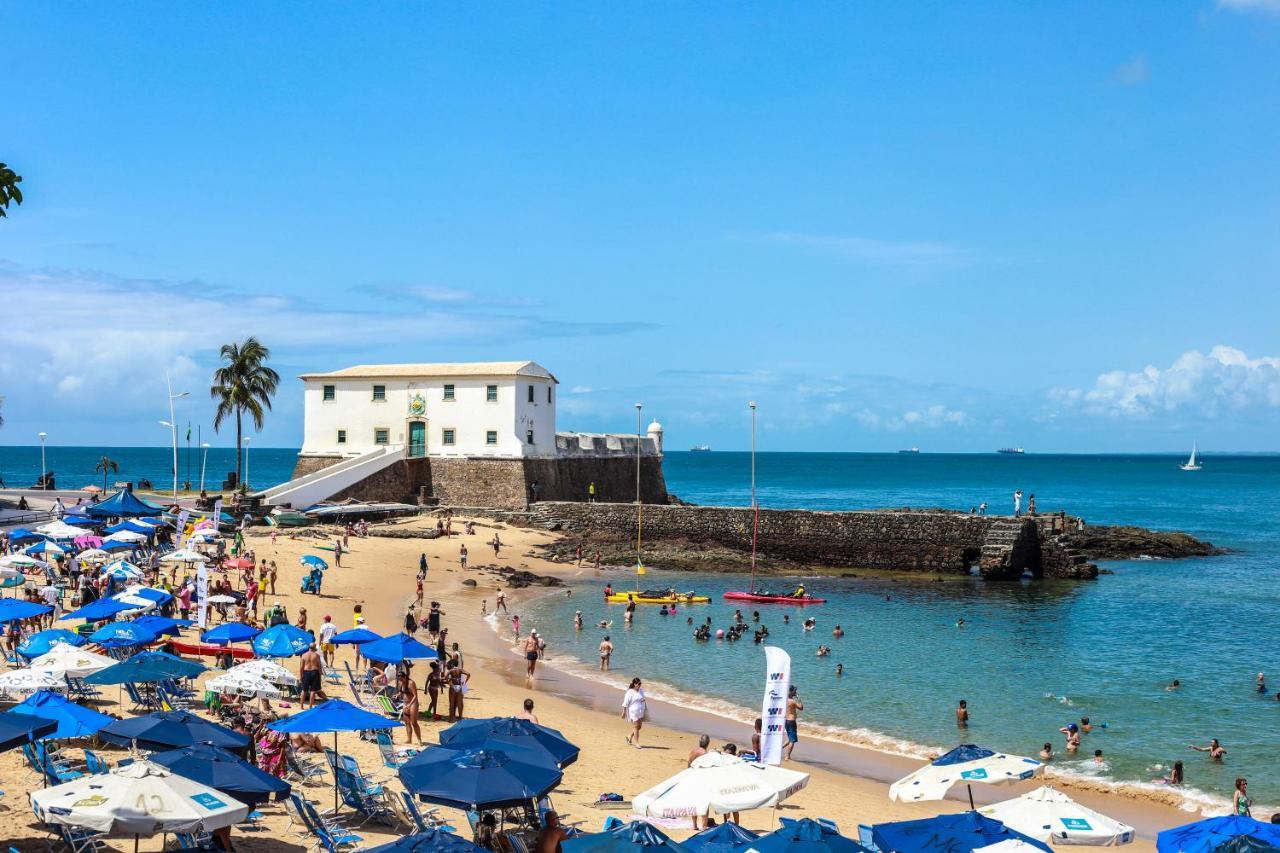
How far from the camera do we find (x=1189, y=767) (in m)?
22.3

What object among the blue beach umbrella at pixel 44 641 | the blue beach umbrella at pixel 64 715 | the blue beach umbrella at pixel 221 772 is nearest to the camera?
the blue beach umbrella at pixel 221 772

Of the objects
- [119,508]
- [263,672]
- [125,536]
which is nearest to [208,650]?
[263,672]

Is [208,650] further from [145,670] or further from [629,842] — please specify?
[629,842]

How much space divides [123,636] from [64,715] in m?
6.90

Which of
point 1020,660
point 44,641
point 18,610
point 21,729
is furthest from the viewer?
point 1020,660

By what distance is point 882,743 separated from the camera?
23766mm

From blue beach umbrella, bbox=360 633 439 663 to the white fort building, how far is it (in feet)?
117

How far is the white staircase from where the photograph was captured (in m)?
51.6

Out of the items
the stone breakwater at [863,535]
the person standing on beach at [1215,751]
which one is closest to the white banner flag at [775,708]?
the person standing on beach at [1215,751]

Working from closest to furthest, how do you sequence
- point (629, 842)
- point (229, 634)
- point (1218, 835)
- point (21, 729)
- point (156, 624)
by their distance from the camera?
point (629, 842) < point (1218, 835) < point (21, 729) < point (156, 624) < point (229, 634)

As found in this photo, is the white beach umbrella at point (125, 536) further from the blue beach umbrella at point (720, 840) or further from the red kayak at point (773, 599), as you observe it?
the blue beach umbrella at point (720, 840)

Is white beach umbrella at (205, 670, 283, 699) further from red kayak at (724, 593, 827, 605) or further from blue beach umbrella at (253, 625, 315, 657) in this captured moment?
red kayak at (724, 593, 827, 605)

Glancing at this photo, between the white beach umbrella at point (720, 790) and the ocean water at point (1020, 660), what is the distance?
36.5ft

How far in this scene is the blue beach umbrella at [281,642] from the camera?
20.3 m
